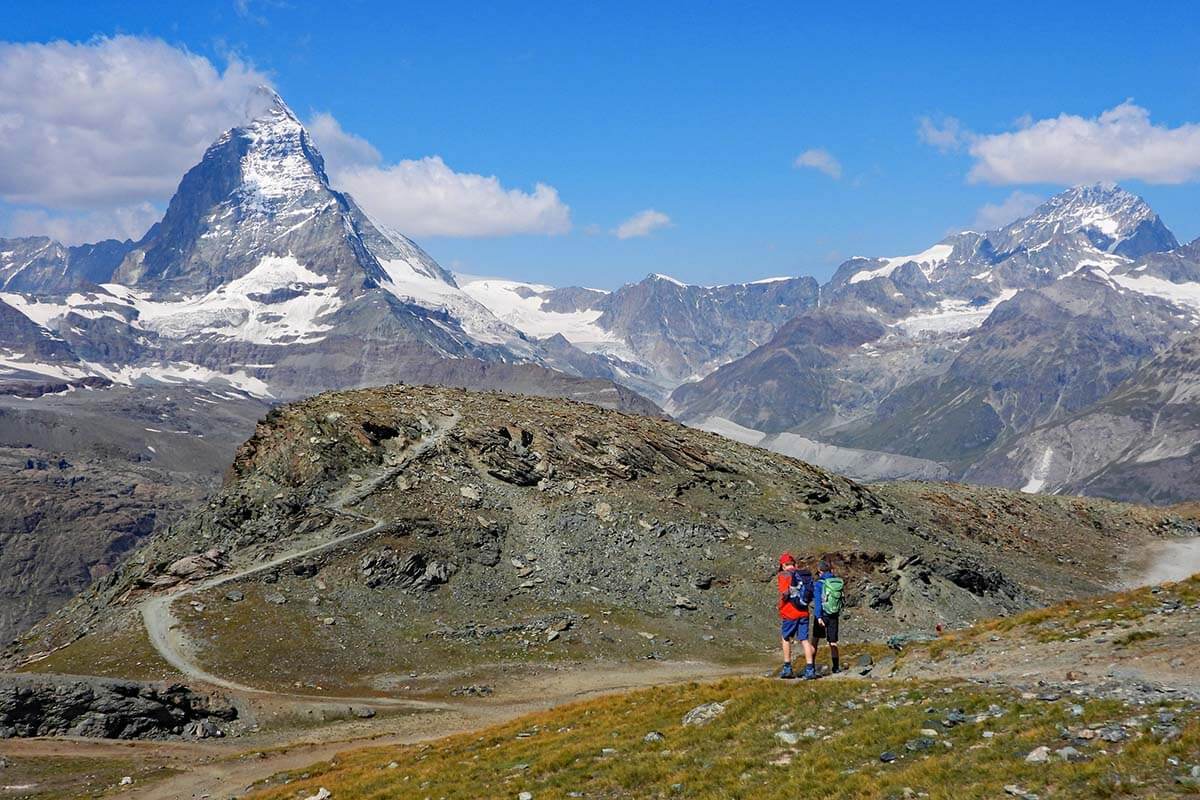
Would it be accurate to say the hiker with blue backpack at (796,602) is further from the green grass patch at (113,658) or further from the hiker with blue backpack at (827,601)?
the green grass patch at (113,658)

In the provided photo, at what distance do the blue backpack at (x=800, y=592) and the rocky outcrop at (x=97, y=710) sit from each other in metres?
32.4

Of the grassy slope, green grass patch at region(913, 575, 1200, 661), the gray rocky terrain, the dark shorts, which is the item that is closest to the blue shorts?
the dark shorts

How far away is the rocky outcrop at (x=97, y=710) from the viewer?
156ft

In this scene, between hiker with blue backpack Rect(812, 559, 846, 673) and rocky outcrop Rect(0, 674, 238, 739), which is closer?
hiker with blue backpack Rect(812, 559, 846, 673)

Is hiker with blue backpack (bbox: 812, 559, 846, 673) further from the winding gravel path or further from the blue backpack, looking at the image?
the winding gravel path

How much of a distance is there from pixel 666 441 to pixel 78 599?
5813cm

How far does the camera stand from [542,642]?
2859 inches

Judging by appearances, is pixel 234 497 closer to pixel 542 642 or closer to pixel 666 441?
pixel 542 642

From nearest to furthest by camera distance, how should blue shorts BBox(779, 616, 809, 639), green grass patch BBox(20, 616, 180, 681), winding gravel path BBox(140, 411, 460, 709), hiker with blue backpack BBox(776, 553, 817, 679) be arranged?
hiker with blue backpack BBox(776, 553, 817, 679) < blue shorts BBox(779, 616, 809, 639) < winding gravel path BBox(140, 411, 460, 709) < green grass patch BBox(20, 616, 180, 681)

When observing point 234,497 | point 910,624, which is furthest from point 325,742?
point 910,624

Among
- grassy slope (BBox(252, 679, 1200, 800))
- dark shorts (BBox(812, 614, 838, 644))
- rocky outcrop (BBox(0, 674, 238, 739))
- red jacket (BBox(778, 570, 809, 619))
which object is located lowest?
rocky outcrop (BBox(0, 674, 238, 739))

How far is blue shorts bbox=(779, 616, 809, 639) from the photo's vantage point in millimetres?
36156

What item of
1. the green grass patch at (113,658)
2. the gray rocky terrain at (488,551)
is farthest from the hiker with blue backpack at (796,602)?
the green grass patch at (113,658)

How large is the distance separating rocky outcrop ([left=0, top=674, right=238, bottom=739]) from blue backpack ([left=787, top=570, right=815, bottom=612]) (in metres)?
32.4
